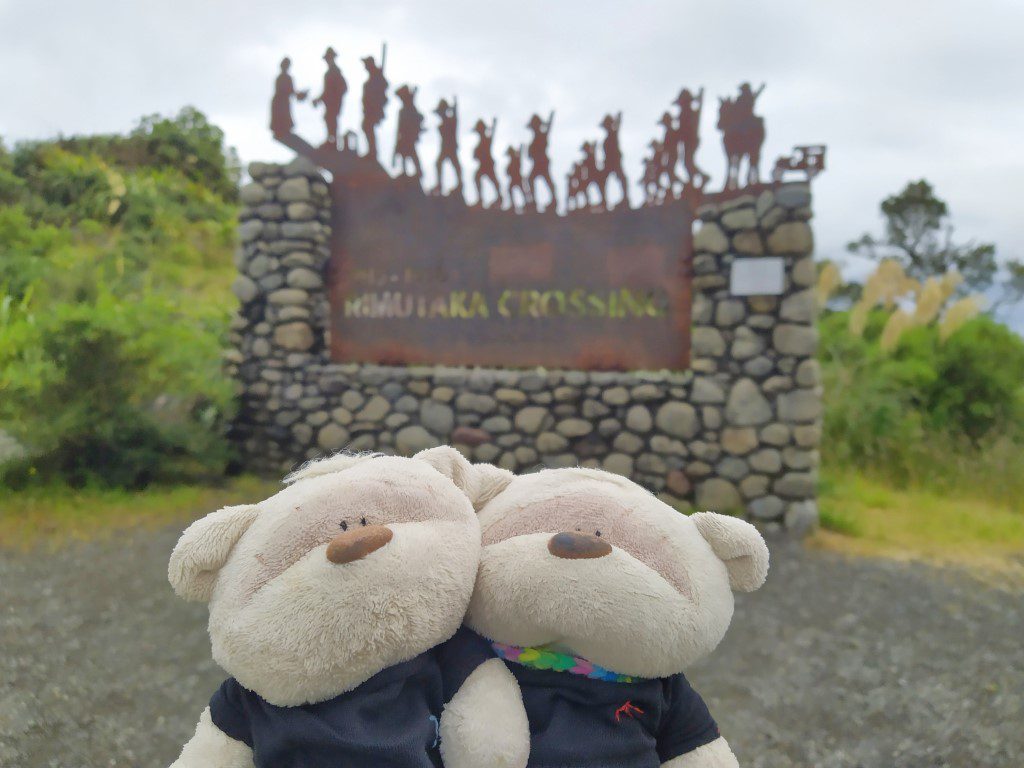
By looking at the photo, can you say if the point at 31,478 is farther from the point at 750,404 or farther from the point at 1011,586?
the point at 1011,586

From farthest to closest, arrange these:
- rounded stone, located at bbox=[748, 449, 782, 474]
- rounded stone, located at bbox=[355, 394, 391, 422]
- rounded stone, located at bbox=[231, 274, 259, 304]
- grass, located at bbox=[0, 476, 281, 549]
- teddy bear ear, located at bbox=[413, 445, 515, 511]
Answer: rounded stone, located at bbox=[231, 274, 259, 304]
rounded stone, located at bbox=[355, 394, 391, 422]
rounded stone, located at bbox=[748, 449, 782, 474]
grass, located at bbox=[0, 476, 281, 549]
teddy bear ear, located at bbox=[413, 445, 515, 511]

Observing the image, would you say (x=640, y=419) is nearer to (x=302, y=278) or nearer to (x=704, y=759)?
(x=302, y=278)

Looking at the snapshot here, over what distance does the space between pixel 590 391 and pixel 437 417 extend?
1097 mm

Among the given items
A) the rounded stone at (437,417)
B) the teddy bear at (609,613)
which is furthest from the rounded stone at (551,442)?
the teddy bear at (609,613)

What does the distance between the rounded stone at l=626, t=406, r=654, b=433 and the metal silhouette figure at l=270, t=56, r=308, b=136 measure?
10.6 feet

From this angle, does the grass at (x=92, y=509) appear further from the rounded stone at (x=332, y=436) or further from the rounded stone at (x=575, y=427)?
the rounded stone at (x=575, y=427)

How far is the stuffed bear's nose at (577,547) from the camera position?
43.3 inches

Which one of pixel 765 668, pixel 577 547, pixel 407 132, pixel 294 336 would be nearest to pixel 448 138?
pixel 407 132

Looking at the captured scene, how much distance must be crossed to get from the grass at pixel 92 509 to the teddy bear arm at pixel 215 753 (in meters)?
3.21

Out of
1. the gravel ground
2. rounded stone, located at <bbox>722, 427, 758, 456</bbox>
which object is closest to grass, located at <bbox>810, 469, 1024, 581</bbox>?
the gravel ground

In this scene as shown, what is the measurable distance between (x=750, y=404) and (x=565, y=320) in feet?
4.38

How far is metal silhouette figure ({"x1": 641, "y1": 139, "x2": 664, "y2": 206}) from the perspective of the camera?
4.85m

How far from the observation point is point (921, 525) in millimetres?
4941

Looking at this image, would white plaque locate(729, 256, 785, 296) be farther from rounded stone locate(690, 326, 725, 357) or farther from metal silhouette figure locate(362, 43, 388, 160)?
metal silhouette figure locate(362, 43, 388, 160)
